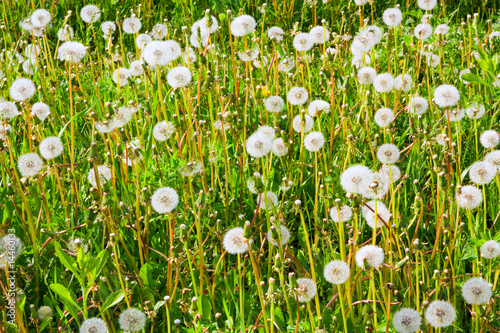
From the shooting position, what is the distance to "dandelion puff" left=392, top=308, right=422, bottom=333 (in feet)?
3.84

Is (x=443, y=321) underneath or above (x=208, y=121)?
underneath

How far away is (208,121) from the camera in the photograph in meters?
2.44

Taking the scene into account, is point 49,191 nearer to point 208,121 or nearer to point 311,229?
point 208,121

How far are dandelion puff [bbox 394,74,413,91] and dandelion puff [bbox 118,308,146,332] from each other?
1.39 m

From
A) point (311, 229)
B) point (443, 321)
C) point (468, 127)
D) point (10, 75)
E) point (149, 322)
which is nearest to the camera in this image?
point (443, 321)

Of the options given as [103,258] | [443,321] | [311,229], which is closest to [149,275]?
[103,258]

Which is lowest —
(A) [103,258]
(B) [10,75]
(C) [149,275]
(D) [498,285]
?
(D) [498,285]

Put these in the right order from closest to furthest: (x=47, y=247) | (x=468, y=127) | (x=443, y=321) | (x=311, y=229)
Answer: (x=443, y=321), (x=47, y=247), (x=311, y=229), (x=468, y=127)

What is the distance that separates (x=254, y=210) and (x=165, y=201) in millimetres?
456

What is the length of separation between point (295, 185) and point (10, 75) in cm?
142

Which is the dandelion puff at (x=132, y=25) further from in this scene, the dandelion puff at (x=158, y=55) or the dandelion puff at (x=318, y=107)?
the dandelion puff at (x=318, y=107)

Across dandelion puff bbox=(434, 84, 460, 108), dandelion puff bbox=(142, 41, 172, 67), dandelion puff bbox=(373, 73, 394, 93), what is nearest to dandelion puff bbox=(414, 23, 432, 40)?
dandelion puff bbox=(373, 73, 394, 93)

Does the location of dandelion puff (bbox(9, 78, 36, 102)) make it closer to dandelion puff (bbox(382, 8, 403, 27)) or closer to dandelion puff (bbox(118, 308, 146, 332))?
dandelion puff (bbox(118, 308, 146, 332))

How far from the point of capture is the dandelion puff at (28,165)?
1.67 meters
